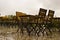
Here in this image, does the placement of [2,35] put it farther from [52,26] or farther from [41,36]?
[52,26]

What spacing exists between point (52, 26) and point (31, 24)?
56 cm

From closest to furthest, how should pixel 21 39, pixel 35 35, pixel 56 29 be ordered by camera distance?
pixel 21 39, pixel 35 35, pixel 56 29

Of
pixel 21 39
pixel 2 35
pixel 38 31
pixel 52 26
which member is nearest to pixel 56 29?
pixel 52 26

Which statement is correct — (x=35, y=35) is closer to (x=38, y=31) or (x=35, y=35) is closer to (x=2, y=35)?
(x=38, y=31)

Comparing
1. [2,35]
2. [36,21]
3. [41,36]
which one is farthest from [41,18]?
[2,35]

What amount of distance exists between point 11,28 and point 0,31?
1.01ft

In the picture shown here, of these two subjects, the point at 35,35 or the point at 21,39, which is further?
the point at 35,35

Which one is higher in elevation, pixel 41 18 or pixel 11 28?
pixel 41 18

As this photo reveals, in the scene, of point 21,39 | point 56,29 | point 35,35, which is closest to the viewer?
point 21,39

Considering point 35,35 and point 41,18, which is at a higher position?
point 41,18

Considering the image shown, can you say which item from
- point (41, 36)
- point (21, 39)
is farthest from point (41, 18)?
point (21, 39)

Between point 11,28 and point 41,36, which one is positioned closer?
point 41,36

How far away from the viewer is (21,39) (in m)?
3.84

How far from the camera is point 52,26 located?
14.0ft
